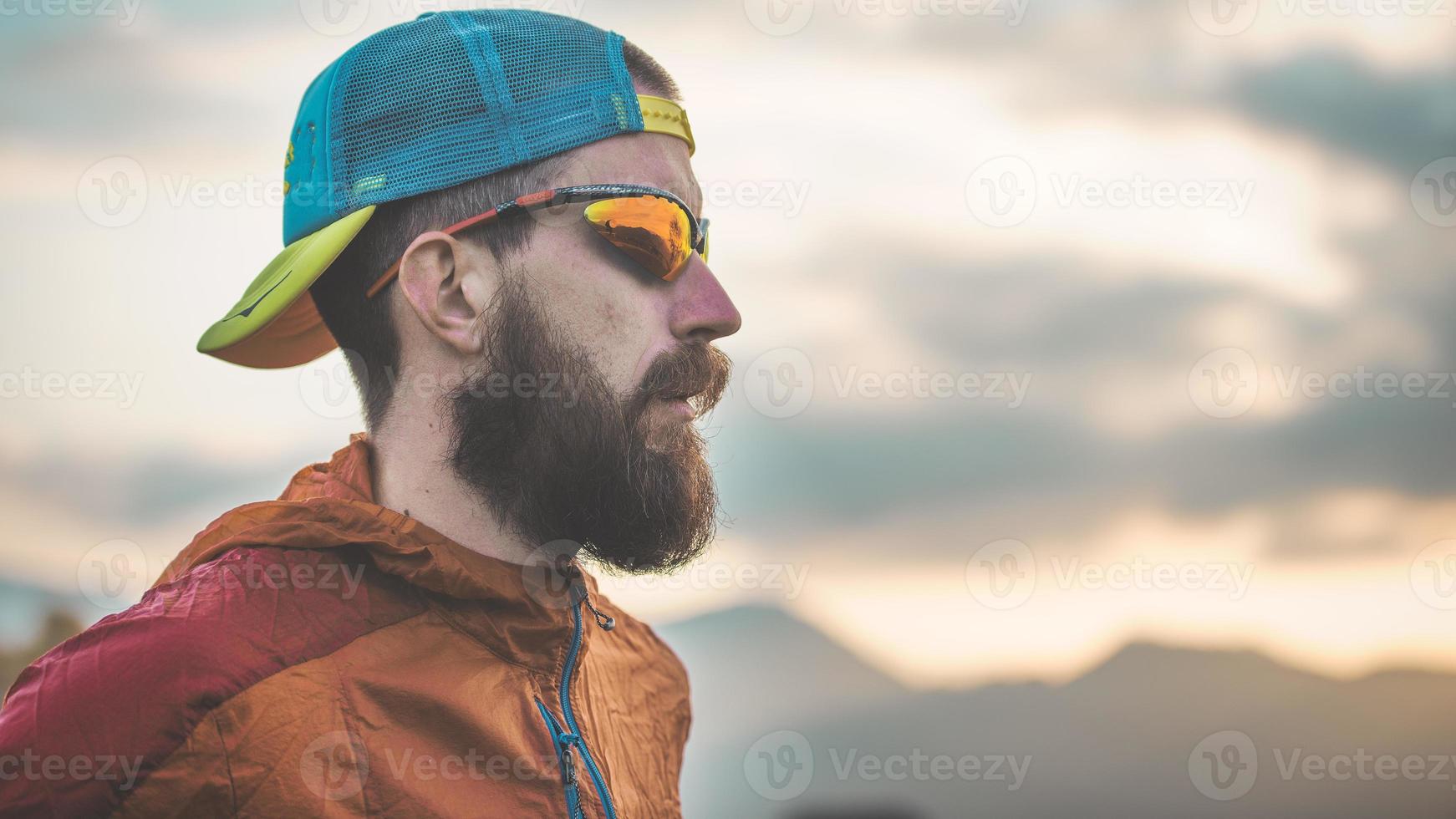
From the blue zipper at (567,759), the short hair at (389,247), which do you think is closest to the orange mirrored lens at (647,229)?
the short hair at (389,247)

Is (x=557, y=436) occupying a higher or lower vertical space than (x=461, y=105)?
lower

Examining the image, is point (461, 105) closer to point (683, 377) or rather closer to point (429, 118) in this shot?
point (429, 118)

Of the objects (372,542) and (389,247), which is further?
(389,247)

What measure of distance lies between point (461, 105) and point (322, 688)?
156 centimetres

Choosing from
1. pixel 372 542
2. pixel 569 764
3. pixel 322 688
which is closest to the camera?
pixel 322 688

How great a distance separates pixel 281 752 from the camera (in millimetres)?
2268

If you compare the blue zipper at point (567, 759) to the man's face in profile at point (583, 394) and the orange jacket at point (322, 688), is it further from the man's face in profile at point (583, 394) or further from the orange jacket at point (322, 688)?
the man's face in profile at point (583, 394)

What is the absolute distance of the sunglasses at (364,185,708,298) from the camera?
2.95 meters

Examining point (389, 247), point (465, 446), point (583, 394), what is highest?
point (389, 247)

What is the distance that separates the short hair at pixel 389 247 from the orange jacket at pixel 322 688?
8.9 inches

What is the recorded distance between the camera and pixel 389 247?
3037 mm

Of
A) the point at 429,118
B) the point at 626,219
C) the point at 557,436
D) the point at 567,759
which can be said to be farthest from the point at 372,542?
the point at 429,118

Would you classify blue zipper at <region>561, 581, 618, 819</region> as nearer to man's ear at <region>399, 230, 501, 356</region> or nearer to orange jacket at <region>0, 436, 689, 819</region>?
orange jacket at <region>0, 436, 689, 819</region>

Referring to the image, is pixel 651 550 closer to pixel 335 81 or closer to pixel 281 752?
pixel 281 752
